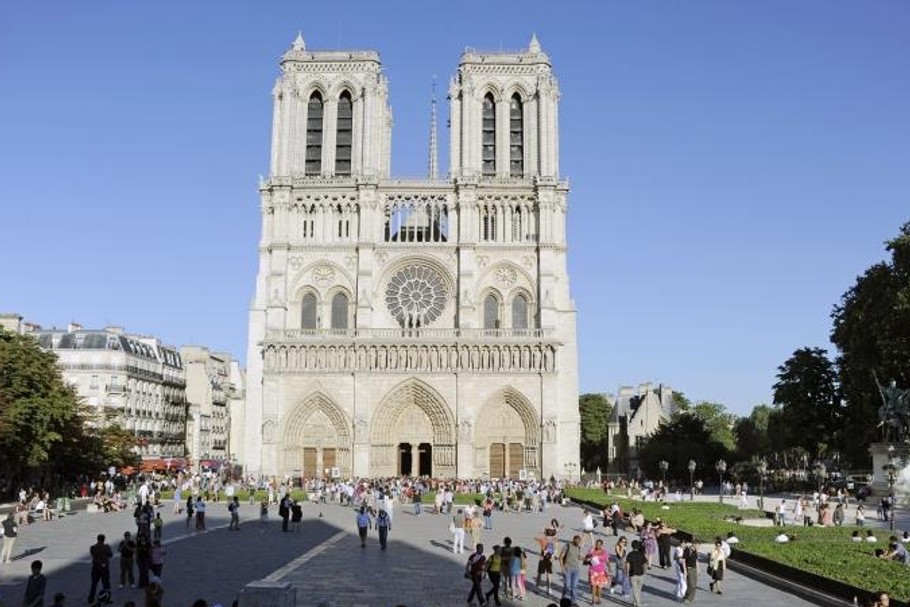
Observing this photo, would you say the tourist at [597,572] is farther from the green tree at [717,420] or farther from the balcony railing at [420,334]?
the green tree at [717,420]

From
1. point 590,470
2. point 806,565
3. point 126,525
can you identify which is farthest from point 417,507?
point 590,470

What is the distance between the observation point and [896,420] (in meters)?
38.2

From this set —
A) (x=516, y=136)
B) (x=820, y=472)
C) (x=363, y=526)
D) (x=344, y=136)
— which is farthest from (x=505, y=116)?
(x=363, y=526)

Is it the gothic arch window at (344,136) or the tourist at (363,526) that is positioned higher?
the gothic arch window at (344,136)

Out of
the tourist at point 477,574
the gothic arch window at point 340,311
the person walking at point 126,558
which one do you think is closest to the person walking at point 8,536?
the person walking at point 126,558

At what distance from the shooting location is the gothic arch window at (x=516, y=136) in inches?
2502

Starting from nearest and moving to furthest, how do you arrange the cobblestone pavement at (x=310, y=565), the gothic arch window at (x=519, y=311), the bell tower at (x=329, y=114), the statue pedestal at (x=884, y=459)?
the cobblestone pavement at (x=310, y=565) < the statue pedestal at (x=884, y=459) < the gothic arch window at (x=519, y=311) < the bell tower at (x=329, y=114)

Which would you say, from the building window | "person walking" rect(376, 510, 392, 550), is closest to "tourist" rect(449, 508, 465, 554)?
"person walking" rect(376, 510, 392, 550)

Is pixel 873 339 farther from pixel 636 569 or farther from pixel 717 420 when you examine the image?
pixel 717 420

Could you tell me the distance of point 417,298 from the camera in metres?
61.8

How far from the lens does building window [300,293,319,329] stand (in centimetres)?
6178

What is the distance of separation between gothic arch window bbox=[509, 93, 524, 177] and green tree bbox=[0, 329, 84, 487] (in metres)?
32.3

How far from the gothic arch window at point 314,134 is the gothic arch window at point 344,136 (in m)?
1.25

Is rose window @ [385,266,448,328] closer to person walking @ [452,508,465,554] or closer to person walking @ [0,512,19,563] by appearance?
person walking @ [452,508,465,554]
